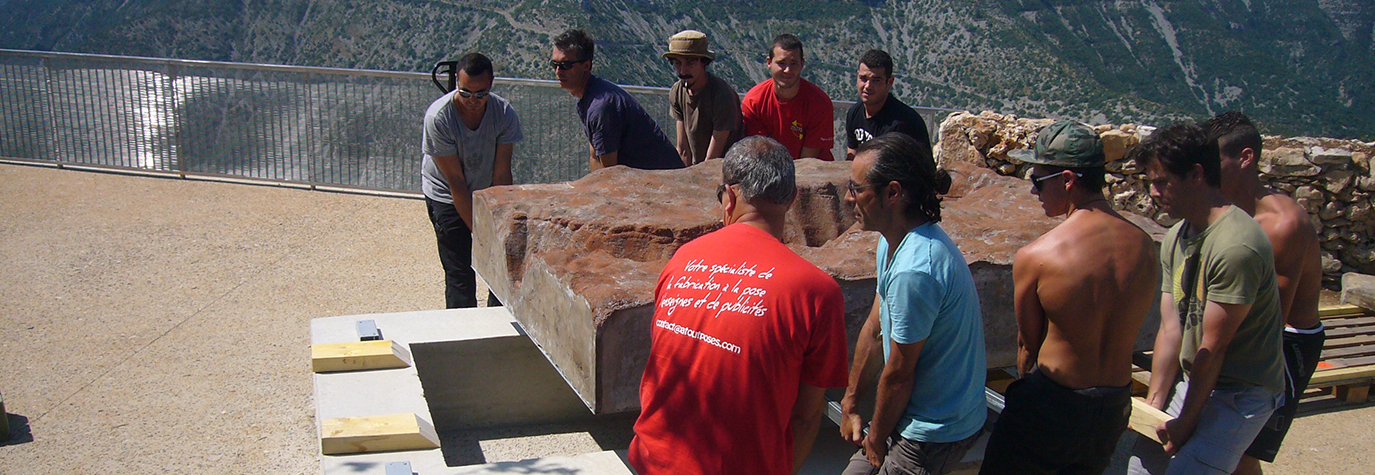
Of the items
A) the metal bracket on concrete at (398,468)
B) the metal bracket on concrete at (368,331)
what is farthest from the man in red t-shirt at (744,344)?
the metal bracket on concrete at (368,331)

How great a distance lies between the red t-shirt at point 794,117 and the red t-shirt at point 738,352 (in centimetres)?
359

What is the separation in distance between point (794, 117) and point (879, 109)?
63cm

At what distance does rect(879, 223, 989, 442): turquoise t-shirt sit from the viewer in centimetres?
255

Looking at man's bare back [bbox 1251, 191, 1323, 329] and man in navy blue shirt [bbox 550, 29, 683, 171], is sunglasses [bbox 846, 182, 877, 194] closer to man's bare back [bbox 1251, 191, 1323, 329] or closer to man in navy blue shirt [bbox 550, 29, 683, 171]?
man's bare back [bbox 1251, 191, 1323, 329]

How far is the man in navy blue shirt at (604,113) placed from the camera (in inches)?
211

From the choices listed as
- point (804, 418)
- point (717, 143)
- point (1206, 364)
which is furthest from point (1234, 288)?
point (717, 143)

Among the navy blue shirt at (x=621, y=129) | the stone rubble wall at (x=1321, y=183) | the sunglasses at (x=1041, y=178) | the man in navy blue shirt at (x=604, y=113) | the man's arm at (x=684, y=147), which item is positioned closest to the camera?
the sunglasses at (x=1041, y=178)

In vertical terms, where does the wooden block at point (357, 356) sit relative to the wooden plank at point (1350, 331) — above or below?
above

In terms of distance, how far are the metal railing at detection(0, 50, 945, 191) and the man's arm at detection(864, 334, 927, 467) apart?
25.1 feet

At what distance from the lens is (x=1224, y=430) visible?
3.06 m

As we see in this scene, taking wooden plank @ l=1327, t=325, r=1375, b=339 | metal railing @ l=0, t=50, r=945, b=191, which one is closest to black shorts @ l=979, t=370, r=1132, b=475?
wooden plank @ l=1327, t=325, r=1375, b=339

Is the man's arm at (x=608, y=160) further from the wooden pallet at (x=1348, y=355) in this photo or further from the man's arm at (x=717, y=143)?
the wooden pallet at (x=1348, y=355)

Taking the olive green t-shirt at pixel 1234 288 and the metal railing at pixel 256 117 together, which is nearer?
the olive green t-shirt at pixel 1234 288

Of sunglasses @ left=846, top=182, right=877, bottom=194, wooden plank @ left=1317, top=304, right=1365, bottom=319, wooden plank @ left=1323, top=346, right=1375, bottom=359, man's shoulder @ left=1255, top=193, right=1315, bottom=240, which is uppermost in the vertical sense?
sunglasses @ left=846, top=182, right=877, bottom=194
